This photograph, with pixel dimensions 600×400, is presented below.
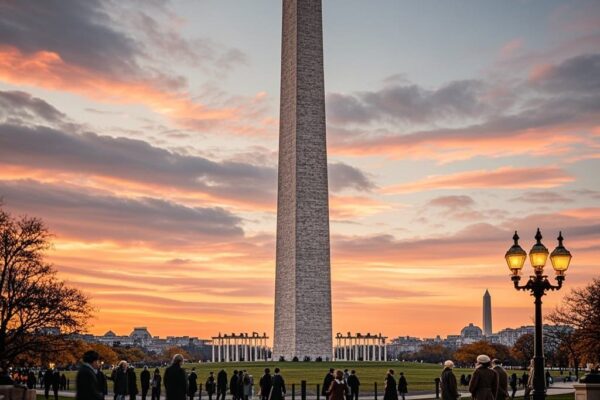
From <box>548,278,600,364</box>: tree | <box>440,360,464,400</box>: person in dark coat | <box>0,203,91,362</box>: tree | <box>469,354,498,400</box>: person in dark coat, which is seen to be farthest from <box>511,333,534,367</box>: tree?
<box>469,354,498,400</box>: person in dark coat

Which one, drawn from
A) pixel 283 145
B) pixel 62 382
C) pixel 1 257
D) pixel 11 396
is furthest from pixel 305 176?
pixel 11 396

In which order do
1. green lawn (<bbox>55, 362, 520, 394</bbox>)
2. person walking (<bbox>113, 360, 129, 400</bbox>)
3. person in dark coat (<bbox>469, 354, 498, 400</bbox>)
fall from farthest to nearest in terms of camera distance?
green lawn (<bbox>55, 362, 520, 394</bbox>)
person walking (<bbox>113, 360, 129, 400</bbox>)
person in dark coat (<bbox>469, 354, 498, 400</bbox>)

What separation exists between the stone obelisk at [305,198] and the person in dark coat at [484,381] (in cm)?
5917

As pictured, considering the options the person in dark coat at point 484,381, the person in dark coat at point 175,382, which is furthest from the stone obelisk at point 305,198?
the person in dark coat at point 175,382

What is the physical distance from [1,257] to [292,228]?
98.8 feet

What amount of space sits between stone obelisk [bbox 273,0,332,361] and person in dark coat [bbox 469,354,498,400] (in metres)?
59.2

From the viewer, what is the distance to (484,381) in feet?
57.4

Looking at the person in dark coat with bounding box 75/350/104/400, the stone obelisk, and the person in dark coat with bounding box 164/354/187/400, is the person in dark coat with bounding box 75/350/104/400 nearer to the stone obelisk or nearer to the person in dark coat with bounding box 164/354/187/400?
the person in dark coat with bounding box 164/354/187/400

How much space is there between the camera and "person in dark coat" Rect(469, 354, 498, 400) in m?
17.5

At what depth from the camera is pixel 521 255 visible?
20875mm

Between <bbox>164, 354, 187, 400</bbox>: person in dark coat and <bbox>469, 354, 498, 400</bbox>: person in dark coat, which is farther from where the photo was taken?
<bbox>469, 354, 498, 400</bbox>: person in dark coat

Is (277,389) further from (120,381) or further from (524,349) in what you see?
(524,349)

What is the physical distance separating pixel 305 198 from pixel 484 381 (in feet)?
196

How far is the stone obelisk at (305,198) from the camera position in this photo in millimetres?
76938
